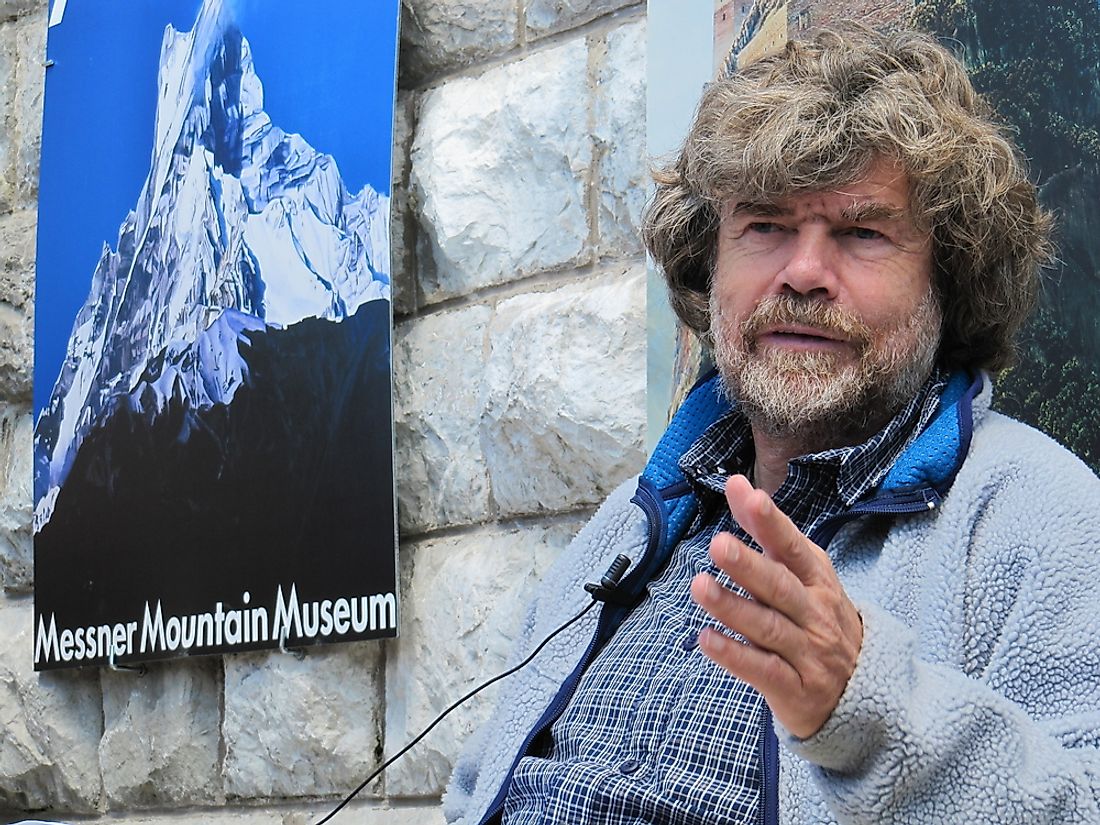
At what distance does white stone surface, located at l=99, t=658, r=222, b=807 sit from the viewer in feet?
8.48

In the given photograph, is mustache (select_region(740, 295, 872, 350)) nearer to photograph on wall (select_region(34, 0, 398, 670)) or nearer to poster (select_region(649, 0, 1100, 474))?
poster (select_region(649, 0, 1100, 474))

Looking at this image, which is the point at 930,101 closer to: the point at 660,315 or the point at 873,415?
the point at 873,415

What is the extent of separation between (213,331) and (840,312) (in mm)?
1263

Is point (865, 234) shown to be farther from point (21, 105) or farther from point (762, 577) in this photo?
point (21, 105)

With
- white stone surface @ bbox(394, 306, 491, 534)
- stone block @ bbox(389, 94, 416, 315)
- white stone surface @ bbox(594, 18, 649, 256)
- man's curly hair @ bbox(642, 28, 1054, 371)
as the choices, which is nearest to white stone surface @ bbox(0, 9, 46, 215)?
stone block @ bbox(389, 94, 416, 315)

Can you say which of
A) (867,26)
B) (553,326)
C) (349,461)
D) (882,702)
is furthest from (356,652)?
(882,702)

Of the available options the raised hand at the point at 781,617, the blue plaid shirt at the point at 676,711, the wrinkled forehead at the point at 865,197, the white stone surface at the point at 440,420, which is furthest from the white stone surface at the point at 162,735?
the raised hand at the point at 781,617

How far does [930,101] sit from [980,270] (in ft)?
0.60

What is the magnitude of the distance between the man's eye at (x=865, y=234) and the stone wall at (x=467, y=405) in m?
0.53

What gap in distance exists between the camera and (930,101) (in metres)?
1.68

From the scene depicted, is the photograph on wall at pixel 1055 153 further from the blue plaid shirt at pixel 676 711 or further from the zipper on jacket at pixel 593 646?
the zipper on jacket at pixel 593 646

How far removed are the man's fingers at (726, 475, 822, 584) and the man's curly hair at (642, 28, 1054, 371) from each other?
0.65m

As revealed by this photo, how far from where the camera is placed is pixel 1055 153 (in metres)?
1.80

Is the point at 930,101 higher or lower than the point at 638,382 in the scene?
higher
